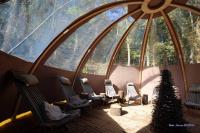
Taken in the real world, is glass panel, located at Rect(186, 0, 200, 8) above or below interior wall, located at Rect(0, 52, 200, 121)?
above

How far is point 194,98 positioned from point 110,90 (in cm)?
326

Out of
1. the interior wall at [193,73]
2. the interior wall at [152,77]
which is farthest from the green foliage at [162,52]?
the interior wall at [193,73]

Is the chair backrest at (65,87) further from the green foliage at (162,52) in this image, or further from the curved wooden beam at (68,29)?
the green foliage at (162,52)

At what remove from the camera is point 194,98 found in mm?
6547

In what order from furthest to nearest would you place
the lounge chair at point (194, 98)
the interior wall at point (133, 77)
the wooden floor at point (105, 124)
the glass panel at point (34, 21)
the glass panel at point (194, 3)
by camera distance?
the interior wall at point (133, 77) < the glass panel at point (194, 3) < the lounge chair at point (194, 98) < the wooden floor at point (105, 124) < the glass panel at point (34, 21)

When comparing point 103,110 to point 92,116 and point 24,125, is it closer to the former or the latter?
point 92,116

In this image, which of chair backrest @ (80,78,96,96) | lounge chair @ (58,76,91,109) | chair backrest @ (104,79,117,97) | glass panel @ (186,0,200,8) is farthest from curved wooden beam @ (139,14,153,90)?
lounge chair @ (58,76,91,109)

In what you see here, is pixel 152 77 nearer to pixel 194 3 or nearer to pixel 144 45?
pixel 144 45

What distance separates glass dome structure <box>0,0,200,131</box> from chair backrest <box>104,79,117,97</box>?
1.70 feet

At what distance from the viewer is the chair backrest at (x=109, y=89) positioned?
8453mm

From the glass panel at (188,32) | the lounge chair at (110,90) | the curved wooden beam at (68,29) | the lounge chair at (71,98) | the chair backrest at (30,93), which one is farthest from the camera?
the glass panel at (188,32)

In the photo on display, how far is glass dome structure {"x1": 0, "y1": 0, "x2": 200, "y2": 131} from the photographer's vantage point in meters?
4.87

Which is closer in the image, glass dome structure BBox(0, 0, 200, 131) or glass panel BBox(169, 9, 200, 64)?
glass dome structure BBox(0, 0, 200, 131)

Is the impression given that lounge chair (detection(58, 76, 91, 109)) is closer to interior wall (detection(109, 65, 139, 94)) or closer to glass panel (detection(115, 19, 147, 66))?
interior wall (detection(109, 65, 139, 94))
